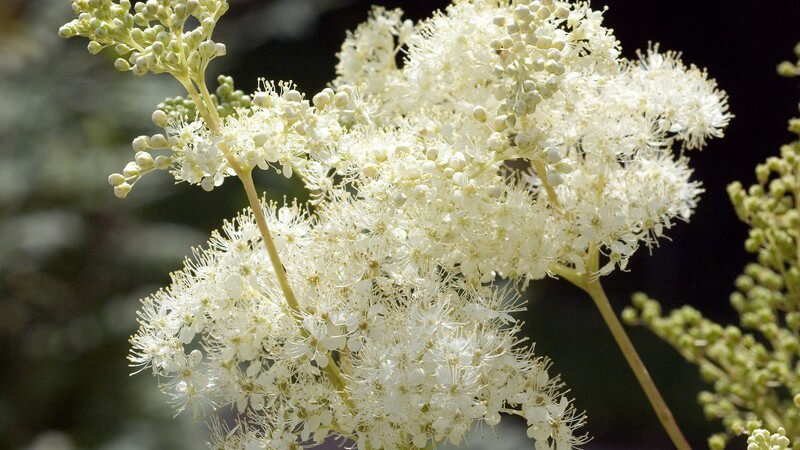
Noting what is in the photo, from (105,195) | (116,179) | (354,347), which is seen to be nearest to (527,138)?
(354,347)

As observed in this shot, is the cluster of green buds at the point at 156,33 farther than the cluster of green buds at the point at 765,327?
No

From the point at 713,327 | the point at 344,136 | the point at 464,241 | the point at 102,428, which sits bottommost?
the point at 713,327

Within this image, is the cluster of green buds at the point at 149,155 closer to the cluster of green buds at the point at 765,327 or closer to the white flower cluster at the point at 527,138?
the white flower cluster at the point at 527,138

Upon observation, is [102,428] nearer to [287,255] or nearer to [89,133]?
[89,133]

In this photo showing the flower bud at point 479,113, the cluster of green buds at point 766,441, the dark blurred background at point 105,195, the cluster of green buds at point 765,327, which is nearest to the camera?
the cluster of green buds at point 766,441

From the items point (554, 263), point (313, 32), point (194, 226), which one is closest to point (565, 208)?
point (554, 263)

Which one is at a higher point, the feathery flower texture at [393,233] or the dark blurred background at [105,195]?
the dark blurred background at [105,195]

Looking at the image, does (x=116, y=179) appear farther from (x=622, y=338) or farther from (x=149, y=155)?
(x=622, y=338)

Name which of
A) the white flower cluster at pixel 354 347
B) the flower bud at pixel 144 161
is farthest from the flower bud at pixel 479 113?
the flower bud at pixel 144 161
